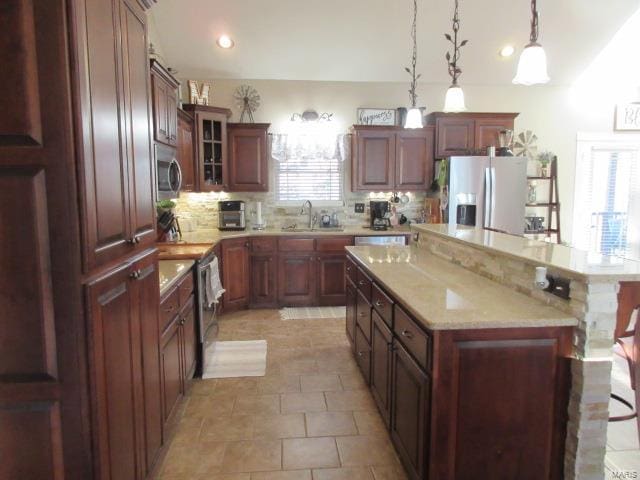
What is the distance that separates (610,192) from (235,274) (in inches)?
204

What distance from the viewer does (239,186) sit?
5285 millimetres

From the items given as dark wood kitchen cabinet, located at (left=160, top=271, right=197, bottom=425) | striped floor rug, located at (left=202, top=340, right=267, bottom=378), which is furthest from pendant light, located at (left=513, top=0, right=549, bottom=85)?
striped floor rug, located at (left=202, top=340, right=267, bottom=378)

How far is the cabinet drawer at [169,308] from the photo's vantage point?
2.34 m

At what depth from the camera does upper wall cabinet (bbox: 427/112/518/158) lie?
5.37 metres

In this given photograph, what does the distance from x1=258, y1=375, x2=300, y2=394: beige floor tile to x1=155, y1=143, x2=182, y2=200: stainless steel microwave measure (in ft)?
5.14

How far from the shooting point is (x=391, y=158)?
5.39 m

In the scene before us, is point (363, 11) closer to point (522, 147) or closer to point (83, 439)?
point (522, 147)

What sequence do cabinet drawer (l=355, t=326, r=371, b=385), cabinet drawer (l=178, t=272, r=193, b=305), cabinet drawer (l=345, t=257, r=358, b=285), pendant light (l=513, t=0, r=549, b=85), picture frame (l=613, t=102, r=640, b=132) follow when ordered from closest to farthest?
pendant light (l=513, t=0, r=549, b=85), cabinet drawer (l=178, t=272, r=193, b=305), cabinet drawer (l=355, t=326, r=371, b=385), cabinet drawer (l=345, t=257, r=358, b=285), picture frame (l=613, t=102, r=640, b=132)

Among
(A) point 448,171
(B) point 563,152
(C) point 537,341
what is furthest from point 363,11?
(C) point 537,341

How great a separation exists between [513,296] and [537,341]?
380mm

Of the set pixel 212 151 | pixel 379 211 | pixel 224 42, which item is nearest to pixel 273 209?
pixel 212 151

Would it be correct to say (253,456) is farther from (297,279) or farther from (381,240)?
(381,240)

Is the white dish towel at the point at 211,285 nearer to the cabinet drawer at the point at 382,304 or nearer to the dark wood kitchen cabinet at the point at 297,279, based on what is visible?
the cabinet drawer at the point at 382,304

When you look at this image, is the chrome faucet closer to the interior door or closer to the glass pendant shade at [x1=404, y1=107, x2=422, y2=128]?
the interior door
